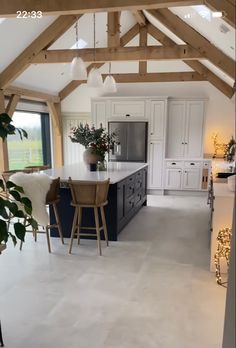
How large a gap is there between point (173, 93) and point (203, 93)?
70cm

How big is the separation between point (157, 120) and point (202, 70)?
145cm

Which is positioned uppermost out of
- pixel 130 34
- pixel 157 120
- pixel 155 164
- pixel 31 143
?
pixel 130 34

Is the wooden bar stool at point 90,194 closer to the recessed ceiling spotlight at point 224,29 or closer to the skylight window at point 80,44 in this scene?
the recessed ceiling spotlight at point 224,29

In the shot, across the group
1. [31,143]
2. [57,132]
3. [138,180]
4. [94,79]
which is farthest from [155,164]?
[94,79]

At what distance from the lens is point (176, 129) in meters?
6.70

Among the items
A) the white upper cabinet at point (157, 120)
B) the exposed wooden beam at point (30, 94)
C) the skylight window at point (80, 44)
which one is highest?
the skylight window at point (80, 44)

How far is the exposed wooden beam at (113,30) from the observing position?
5.40 m

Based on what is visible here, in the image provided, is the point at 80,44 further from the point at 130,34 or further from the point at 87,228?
the point at 87,228

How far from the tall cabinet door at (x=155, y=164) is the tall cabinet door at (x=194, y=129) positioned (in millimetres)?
628

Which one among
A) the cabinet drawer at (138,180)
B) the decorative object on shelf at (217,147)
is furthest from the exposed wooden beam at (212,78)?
the cabinet drawer at (138,180)

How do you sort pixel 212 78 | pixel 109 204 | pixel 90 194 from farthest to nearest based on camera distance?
1. pixel 212 78
2. pixel 109 204
3. pixel 90 194

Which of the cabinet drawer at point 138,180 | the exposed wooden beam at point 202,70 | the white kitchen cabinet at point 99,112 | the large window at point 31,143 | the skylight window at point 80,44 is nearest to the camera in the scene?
the cabinet drawer at point 138,180

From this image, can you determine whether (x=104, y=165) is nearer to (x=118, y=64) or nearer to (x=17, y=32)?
(x=17, y=32)

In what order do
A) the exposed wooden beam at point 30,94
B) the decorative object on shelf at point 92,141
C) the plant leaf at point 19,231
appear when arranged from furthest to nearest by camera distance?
the exposed wooden beam at point 30,94, the decorative object on shelf at point 92,141, the plant leaf at point 19,231
